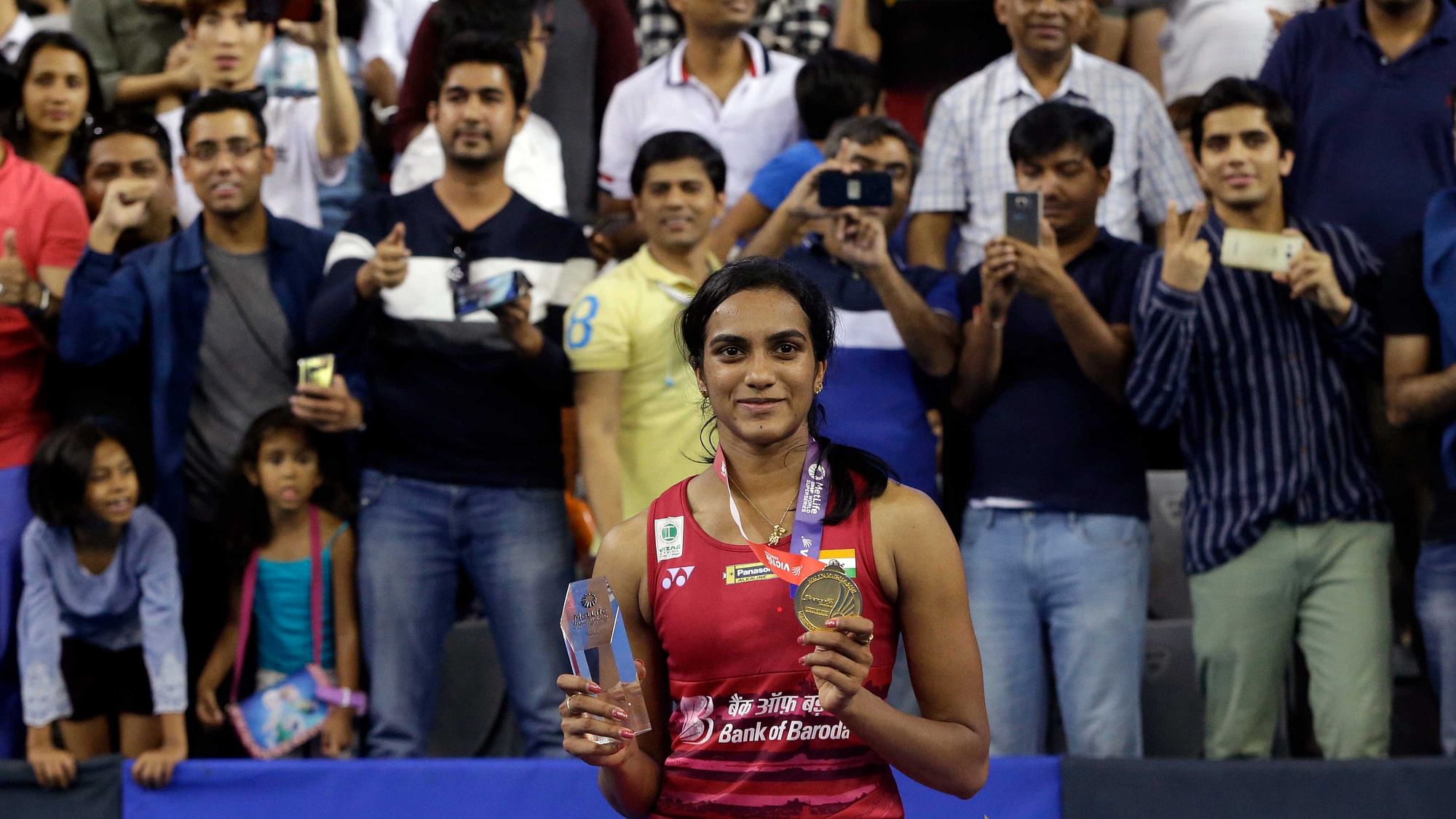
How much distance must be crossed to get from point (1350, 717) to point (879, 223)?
6.47ft

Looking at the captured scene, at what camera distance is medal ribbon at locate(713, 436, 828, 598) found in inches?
104

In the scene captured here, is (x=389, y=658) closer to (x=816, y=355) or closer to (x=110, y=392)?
(x=110, y=392)

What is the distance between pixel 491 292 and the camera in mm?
4809

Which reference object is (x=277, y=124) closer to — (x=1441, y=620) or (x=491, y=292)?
(x=491, y=292)

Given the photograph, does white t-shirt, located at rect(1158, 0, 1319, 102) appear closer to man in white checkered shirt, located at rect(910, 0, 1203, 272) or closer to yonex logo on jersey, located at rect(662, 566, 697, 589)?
man in white checkered shirt, located at rect(910, 0, 1203, 272)

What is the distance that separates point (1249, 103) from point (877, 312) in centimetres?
134

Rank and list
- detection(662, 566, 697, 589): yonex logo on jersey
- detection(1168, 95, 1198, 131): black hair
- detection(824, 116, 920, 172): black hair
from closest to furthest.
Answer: detection(662, 566, 697, 589): yonex logo on jersey → detection(824, 116, 920, 172): black hair → detection(1168, 95, 1198, 131): black hair

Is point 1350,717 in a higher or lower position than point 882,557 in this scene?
lower

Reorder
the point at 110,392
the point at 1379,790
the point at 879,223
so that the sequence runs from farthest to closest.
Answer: the point at 110,392 → the point at 879,223 → the point at 1379,790

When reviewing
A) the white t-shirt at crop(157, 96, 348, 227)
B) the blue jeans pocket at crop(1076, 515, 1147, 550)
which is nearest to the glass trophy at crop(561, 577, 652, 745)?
the blue jeans pocket at crop(1076, 515, 1147, 550)

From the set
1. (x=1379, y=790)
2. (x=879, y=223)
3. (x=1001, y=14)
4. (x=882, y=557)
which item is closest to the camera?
→ (x=882, y=557)

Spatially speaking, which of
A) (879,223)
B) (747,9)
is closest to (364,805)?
(879,223)

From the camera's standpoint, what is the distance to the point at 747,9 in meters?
6.38

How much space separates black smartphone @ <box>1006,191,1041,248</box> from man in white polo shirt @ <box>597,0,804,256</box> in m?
1.62
